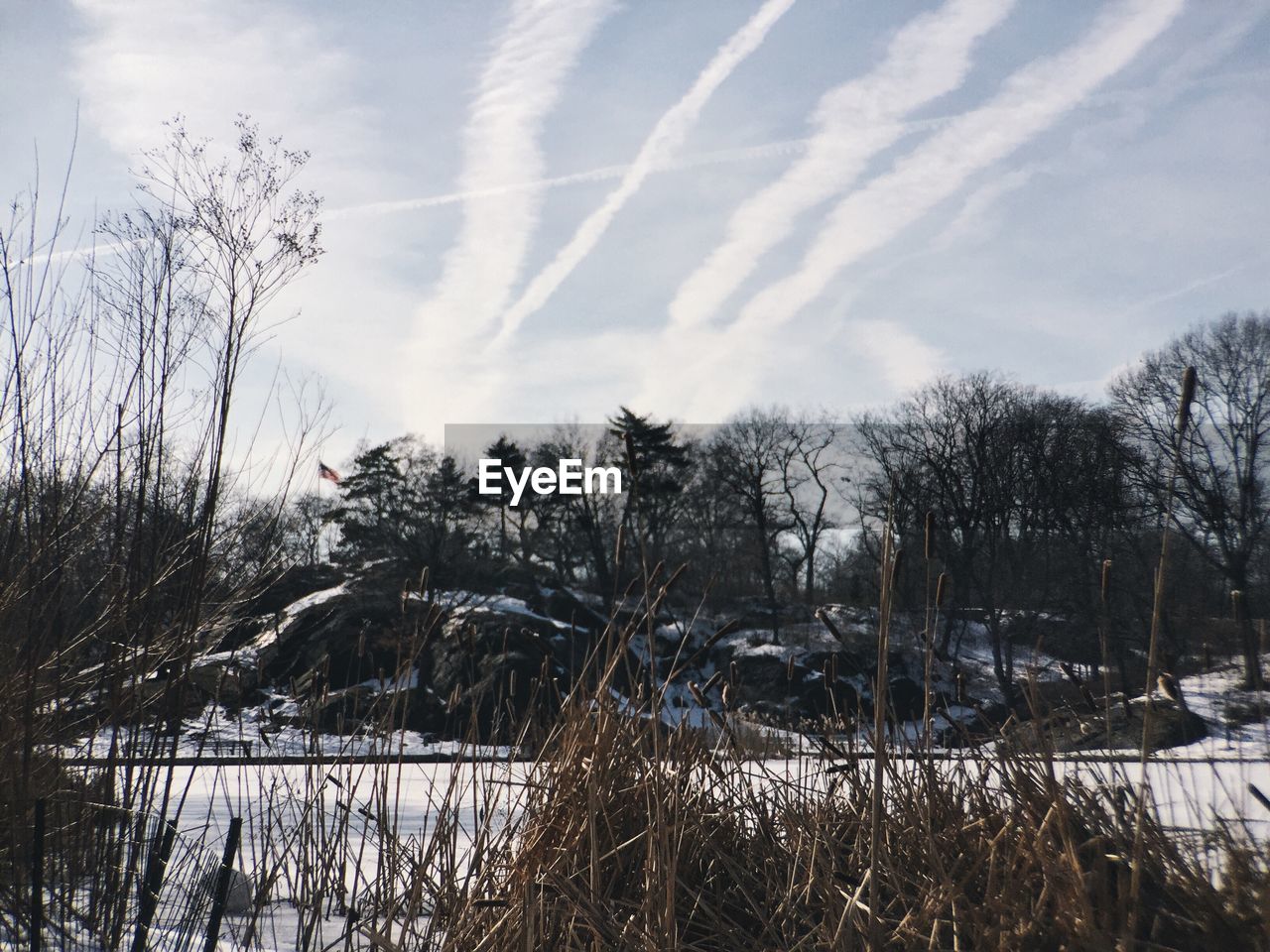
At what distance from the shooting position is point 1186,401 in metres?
1.16

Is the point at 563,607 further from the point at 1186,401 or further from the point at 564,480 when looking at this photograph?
the point at 1186,401

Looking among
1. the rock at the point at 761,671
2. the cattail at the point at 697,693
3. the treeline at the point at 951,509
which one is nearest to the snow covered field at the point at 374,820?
the cattail at the point at 697,693

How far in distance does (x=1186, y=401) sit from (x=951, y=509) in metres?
23.0

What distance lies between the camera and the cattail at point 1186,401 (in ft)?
3.69

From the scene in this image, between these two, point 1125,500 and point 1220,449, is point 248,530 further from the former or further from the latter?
point 1220,449

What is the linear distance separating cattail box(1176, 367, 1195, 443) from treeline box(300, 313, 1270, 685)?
1082 cm

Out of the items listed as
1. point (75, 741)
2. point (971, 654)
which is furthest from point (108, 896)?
point (971, 654)

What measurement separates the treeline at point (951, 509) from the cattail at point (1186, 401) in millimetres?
10820

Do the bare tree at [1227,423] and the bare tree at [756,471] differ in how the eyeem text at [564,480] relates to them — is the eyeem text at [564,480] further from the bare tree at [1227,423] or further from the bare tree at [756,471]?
the bare tree at [1227,423]

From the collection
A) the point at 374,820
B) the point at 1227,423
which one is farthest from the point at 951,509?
the point at 374,820

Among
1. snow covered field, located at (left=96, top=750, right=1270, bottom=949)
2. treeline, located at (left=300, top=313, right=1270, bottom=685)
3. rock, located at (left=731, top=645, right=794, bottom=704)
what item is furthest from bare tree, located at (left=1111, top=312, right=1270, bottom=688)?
snow covered field, located at (left=96, top=750, right=1270, bottom=949)

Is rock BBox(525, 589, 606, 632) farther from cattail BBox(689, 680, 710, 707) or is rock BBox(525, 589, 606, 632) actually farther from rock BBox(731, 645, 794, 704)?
cattail BBox(689, 680, 710, 707)

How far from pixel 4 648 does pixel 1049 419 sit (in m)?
23.1

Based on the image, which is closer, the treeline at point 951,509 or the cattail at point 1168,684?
the cattail at point 1168,684
